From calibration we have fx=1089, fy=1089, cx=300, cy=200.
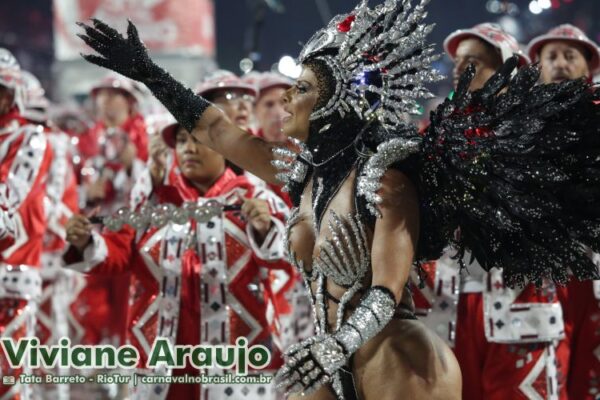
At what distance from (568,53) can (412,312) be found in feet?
9.07

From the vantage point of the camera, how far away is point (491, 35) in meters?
5.41

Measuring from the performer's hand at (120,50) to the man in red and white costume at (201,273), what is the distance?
1417 mm

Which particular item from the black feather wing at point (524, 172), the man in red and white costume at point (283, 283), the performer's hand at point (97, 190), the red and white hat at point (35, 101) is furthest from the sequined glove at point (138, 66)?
the performer's hand at point (97, 190)

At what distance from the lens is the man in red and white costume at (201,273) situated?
5234mm

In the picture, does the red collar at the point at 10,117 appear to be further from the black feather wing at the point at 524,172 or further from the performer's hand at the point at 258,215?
the black feather wing at the point at 524,172

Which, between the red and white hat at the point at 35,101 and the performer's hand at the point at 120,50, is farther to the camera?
the red and white hat at the point at 35,101

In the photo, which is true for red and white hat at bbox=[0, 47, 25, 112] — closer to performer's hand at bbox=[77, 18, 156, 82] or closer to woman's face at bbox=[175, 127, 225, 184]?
woman's face at bbox=[175, 127, 225, 184]

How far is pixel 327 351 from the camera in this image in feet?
10.0

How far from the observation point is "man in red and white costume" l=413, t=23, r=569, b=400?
194 inches

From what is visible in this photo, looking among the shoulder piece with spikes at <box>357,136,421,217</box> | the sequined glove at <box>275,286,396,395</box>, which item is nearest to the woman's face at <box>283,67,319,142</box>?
the shoulder piece with spikes at <box>357,136,421,217</box>

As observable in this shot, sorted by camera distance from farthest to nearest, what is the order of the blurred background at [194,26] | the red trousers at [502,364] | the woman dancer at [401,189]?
the blurred background at [194,26] < the red trousers at [502,364] < the woman dancer at [401,189]

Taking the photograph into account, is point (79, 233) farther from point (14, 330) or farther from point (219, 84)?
point (219, 84)

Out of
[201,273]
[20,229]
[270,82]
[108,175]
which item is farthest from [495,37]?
[108,175]

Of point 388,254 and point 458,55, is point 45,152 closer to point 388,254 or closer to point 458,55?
point 458,55
